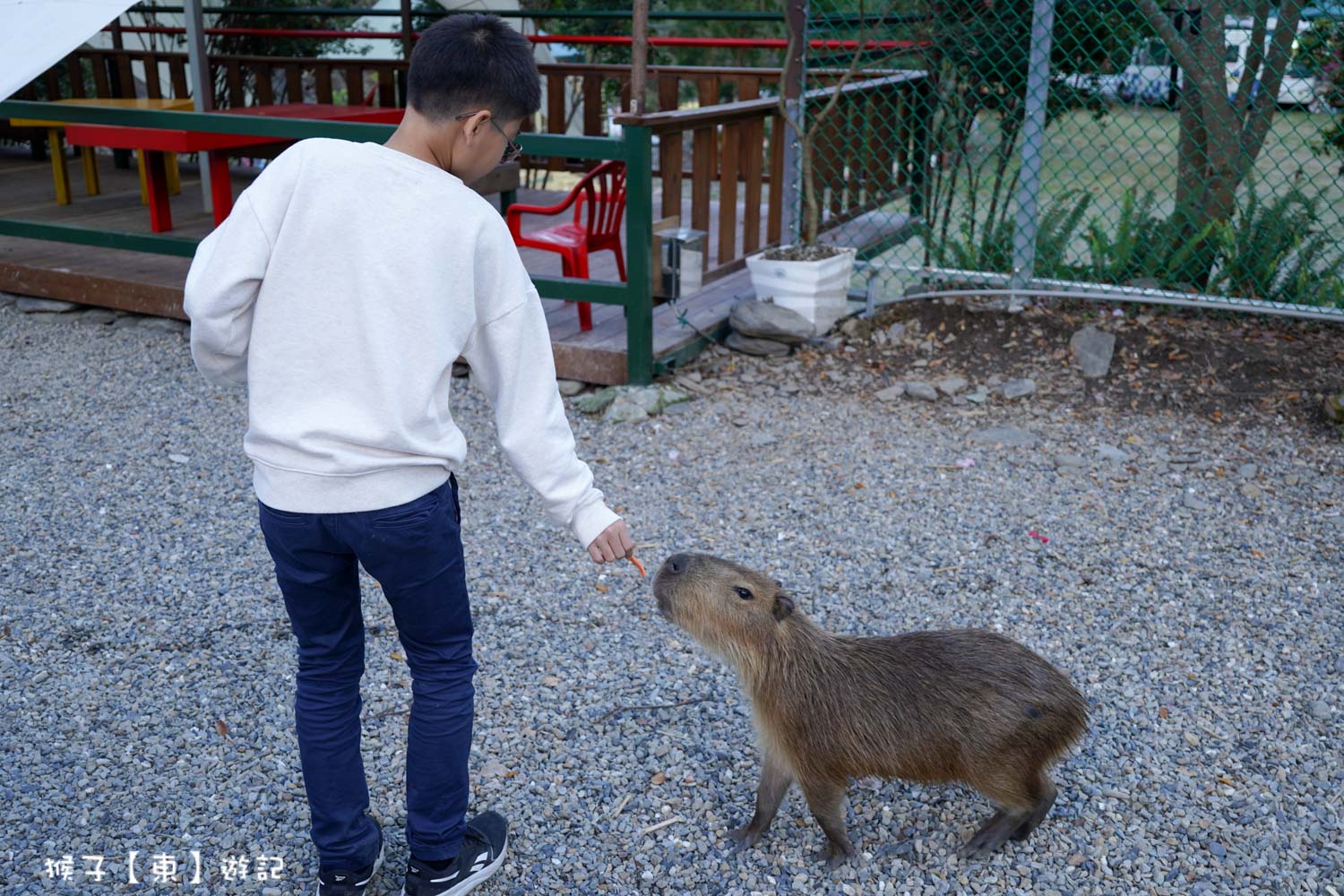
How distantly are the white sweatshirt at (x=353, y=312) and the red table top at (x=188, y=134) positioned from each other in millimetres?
4394

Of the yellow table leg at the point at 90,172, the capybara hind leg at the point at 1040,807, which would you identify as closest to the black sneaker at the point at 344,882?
the capybara hind leg at the point at 1040,807

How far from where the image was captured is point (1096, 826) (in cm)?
268

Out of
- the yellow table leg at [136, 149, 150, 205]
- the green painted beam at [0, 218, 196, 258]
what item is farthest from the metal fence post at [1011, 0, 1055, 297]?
the yellow table leg at [136, 149, 150, 205]

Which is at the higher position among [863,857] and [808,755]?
[808,755]

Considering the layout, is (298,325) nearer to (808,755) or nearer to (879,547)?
(808,755)

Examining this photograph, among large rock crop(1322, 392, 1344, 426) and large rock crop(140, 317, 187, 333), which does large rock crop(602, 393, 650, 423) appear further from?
large rock crop(1322, 392, 1344, 426)

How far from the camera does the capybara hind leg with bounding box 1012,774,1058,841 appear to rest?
254cm

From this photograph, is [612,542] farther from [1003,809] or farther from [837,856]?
[1003,809]

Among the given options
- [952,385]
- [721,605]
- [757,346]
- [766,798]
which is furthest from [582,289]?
[766,798]

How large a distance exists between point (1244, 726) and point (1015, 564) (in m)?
1.00

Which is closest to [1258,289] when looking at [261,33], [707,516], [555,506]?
[707,516]

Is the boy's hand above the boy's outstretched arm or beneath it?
beneath

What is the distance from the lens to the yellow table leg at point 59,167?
745 cm

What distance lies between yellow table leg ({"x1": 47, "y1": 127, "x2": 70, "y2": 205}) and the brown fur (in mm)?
6620
